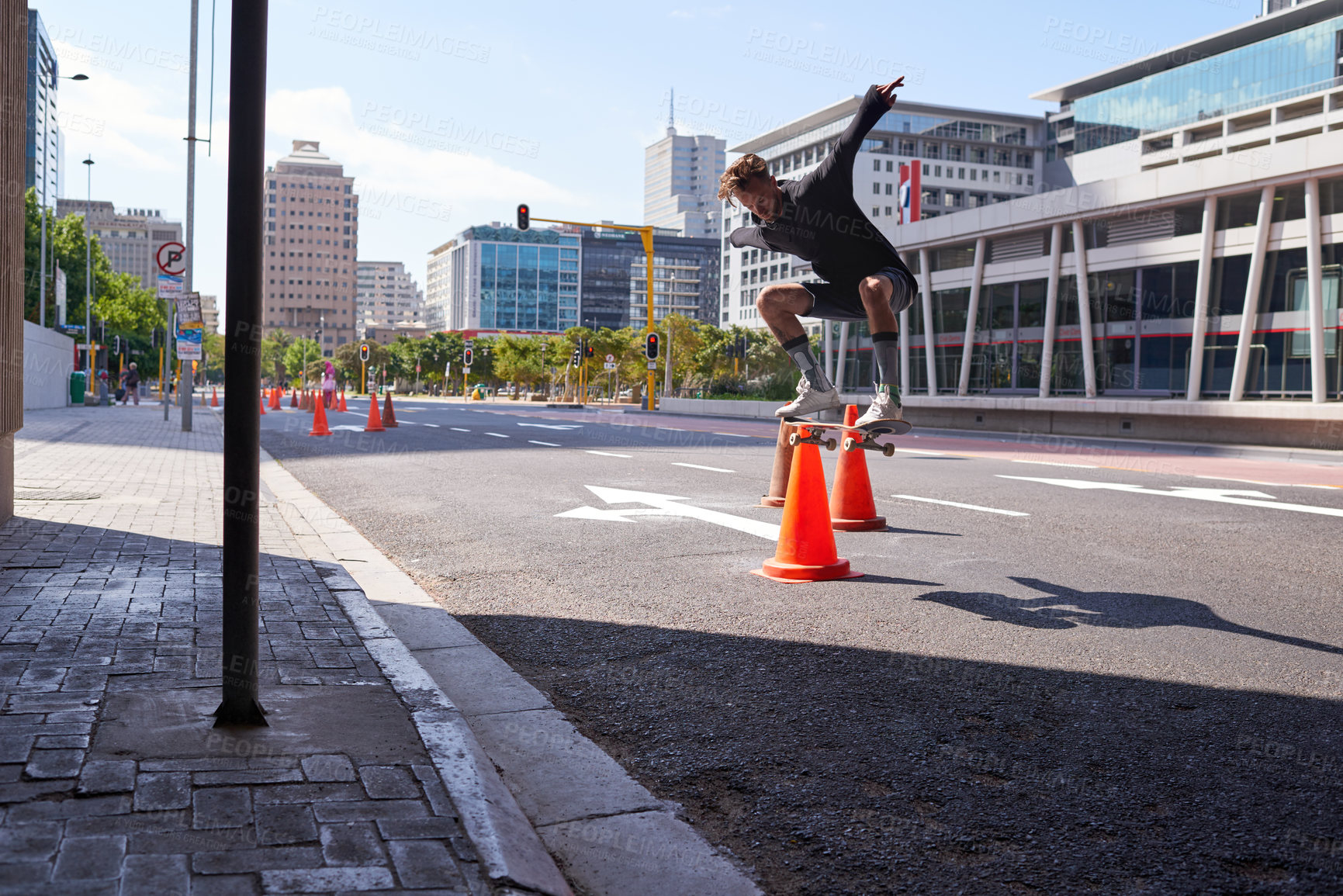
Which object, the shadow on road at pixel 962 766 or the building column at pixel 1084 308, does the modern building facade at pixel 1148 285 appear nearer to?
the building column at pixel 1084 308

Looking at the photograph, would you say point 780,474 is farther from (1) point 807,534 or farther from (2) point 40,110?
(2) point 40,110

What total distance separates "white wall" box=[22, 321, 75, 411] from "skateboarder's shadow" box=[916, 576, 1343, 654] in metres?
33.1

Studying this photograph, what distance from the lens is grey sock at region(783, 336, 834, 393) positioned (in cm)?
610

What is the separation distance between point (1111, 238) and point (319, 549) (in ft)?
103

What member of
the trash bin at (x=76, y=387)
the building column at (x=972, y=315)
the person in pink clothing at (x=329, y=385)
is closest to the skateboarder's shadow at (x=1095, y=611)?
the building column at (x=972, y=315)

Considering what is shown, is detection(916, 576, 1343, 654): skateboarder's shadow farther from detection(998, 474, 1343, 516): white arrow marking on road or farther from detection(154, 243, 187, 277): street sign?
detection(154, 243, 187, 277): street sign

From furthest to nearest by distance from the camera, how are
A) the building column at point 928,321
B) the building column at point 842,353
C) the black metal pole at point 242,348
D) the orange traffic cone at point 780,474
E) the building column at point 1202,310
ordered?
the building column at point 842,353
the building column at point 928,321
the building column at point 1202,310
the orange traffic cone at point 780,474
the black metal pole at point 242,348

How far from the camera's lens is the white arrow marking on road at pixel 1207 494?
9.14 metres

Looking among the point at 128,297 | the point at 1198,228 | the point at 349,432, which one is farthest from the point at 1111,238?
the point at 128,297

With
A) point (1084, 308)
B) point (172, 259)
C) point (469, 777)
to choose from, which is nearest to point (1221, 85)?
point (1084, 308)

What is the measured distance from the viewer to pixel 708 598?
5.34 m

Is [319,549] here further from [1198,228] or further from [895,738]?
[1198,228]

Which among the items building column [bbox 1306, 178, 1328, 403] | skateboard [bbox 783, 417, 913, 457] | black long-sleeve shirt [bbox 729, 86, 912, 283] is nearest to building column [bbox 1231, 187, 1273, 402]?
building column [bbox 1306, 178, 1328, 403]

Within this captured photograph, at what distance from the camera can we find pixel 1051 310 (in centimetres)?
3497
